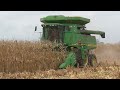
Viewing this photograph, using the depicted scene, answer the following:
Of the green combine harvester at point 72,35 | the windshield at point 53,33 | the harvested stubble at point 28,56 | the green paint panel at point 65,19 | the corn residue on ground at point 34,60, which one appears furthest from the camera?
the windshield at point 53,33

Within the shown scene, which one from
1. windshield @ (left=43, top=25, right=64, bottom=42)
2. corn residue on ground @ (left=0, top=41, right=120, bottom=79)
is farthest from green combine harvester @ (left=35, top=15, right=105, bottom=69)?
corn residue on ground @ (left=0, top=41, right=120, bottom=79)

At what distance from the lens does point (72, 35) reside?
10.9 metres

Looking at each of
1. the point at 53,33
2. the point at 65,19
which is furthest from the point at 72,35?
the point at 53,33

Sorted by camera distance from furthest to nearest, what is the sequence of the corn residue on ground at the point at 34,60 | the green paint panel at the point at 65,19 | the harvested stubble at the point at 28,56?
the green paint panel at the point at 65,19, the harvested stubble at the point at 28,56, the corn residue on ground at the point at 34,60

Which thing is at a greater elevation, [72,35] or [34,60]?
[72,35]

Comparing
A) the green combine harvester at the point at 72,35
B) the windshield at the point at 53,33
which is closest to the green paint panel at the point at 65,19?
the green combine harvester at the point at 72,35

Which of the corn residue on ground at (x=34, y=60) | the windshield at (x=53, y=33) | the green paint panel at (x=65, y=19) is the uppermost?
the green paint panel at (x=65, y=19)

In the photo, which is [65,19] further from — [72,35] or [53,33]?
[53,33]

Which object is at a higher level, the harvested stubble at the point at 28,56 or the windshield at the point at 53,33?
the windshield at the point at 53,33

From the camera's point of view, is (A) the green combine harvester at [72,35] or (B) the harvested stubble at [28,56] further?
(A) the green combine harvester at [72,35]

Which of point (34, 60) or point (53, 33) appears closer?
point (34, 60)

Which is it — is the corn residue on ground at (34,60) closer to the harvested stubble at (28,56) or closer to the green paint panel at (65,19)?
the harvested stubble at (28,56)

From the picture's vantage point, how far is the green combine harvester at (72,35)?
10836mm
